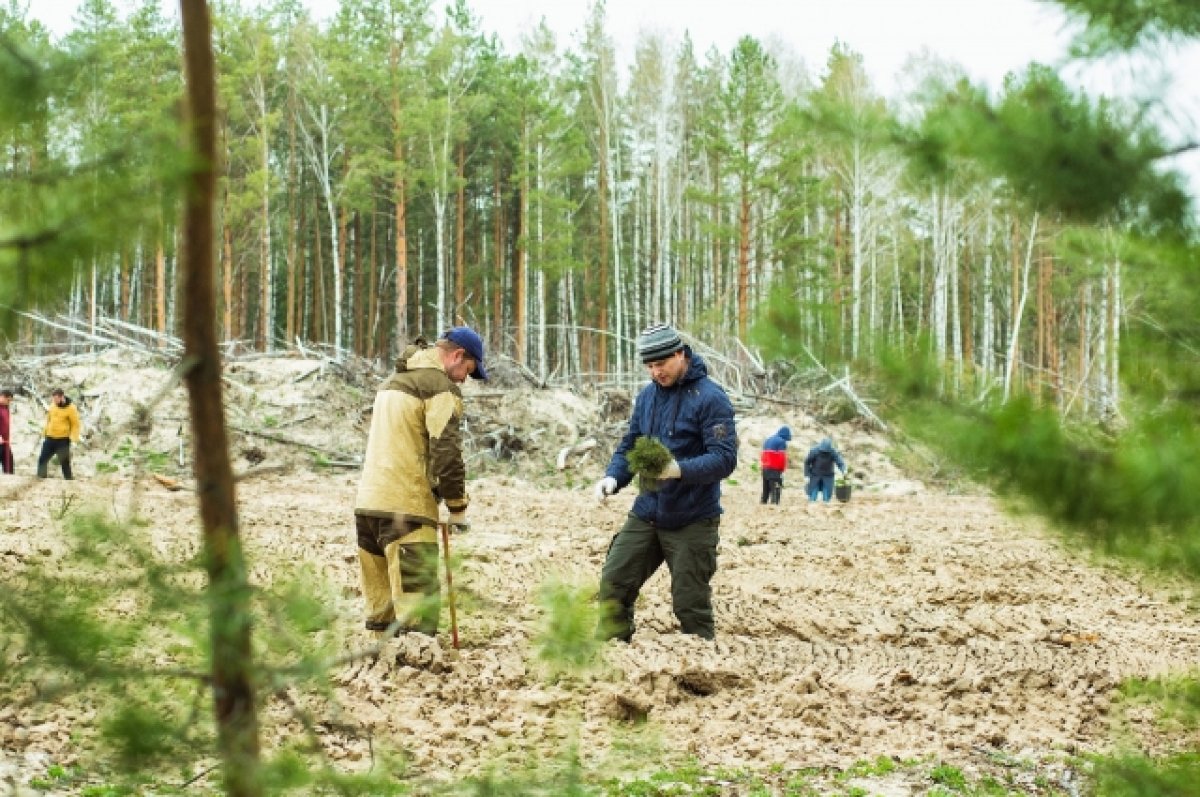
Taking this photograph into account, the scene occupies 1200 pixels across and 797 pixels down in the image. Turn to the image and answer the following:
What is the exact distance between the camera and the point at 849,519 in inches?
570

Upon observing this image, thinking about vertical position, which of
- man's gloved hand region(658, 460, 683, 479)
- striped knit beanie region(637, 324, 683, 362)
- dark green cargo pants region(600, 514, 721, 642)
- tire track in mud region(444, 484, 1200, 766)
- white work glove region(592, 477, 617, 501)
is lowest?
tire track in mud region(444, 484, 1200, 766)

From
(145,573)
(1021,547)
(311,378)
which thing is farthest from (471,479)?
(145,573)

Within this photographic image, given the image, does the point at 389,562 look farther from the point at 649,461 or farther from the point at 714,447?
the point at 714,447

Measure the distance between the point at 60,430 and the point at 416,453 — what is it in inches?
387

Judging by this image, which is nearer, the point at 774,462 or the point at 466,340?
the point at 466,340

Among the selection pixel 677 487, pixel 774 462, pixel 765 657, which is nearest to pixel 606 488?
pixel 677 487

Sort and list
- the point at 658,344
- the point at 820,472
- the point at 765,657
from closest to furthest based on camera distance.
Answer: the point at 658,344 < the point at 765,657 < the point at 820,472

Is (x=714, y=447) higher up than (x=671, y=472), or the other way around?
(x=714, y=447)

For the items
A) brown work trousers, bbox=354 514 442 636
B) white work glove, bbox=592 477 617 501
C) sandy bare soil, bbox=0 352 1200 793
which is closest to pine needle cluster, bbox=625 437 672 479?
white work glove, bbox=592 477 617 501

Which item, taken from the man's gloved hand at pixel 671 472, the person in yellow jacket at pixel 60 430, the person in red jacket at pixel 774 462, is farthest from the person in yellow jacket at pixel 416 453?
the person in red jacket at pixel 774 462

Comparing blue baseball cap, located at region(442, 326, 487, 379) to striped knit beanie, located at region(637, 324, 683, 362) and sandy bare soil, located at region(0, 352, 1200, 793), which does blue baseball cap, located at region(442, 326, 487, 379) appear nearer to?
striped knit beanie, located at region(637, 324, 683, 362)

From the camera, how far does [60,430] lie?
45.9 ft

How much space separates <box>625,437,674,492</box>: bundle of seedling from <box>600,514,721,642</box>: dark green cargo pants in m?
0.36

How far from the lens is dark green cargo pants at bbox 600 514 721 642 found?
19.7ft
